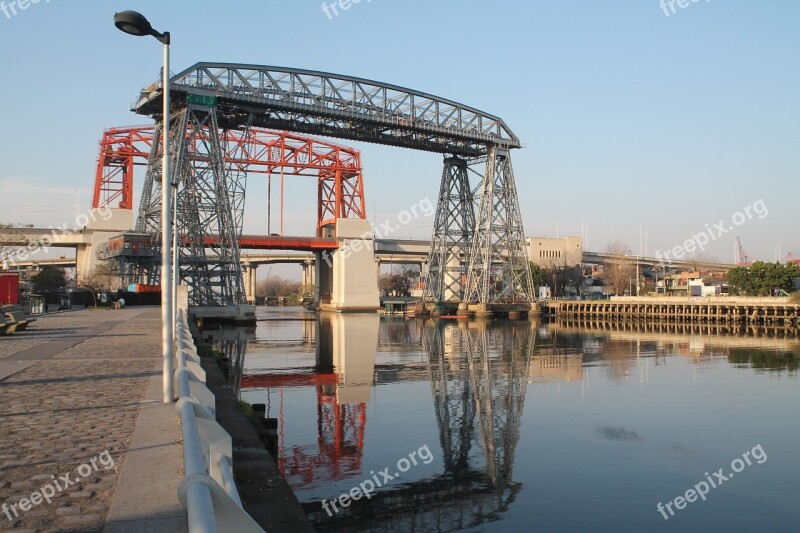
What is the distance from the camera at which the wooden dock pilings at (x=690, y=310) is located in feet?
214

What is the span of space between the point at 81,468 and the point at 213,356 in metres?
14.8

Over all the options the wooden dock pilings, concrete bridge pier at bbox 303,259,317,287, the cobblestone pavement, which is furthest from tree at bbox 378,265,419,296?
the cobblestone pavement

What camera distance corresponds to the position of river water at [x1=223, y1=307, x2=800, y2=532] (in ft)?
35.5

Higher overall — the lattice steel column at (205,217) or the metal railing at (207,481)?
the lattice steel column at (205,217)

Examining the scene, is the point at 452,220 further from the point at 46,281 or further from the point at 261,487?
the point at 261,487

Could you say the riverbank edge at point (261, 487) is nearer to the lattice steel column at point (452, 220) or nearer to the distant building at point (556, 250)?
the lattice steel column at point (452, 220)

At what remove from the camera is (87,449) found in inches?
323

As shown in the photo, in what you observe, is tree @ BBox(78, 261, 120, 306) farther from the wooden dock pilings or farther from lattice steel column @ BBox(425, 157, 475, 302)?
the wooden dock pilings

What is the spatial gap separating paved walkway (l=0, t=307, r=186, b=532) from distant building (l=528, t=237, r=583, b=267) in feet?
365

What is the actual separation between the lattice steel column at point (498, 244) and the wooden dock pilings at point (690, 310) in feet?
26.9

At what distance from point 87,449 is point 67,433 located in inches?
44.7

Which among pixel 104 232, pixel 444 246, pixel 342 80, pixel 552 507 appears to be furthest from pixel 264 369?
pixel 104 232

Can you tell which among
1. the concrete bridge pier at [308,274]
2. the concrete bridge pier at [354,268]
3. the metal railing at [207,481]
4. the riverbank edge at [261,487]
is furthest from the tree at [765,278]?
the concrete bridge pier at [308,274]

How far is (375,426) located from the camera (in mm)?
16578
